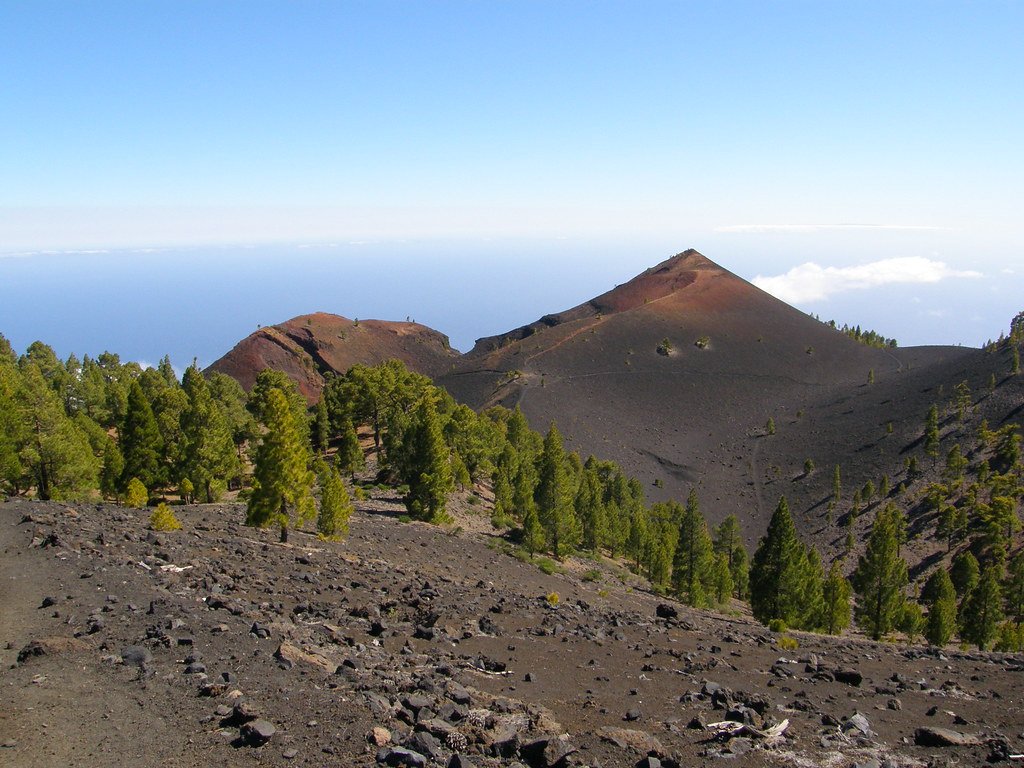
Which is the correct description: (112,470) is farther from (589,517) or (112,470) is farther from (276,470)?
(589,517)

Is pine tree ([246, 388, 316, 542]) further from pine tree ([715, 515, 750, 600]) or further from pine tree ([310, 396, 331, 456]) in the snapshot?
pine tree ([715, 515, 750, 600])

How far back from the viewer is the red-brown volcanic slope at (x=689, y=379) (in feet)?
316

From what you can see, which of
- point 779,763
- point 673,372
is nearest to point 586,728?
point 779,763

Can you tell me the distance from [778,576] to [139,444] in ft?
126

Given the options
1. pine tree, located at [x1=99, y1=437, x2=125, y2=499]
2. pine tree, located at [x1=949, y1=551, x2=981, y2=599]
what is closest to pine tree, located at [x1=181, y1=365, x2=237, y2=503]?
pine tree, located at [x1=99, y1=437, x2=125, y2=499]

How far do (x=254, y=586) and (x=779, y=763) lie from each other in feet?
44.4

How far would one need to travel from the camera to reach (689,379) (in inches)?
4840

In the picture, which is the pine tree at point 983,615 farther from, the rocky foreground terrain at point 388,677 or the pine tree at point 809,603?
the rocky foreground terrain at point 388,677

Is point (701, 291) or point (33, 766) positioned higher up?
point (701, 291)

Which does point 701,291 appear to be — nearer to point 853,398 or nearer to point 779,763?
point 853,398

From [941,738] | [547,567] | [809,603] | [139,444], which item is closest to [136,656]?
[941,738]

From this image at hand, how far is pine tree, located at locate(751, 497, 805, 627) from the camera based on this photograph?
36.2 m

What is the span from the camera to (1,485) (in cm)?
2928

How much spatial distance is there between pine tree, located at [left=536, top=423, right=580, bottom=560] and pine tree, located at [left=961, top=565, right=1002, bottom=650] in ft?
92.1
